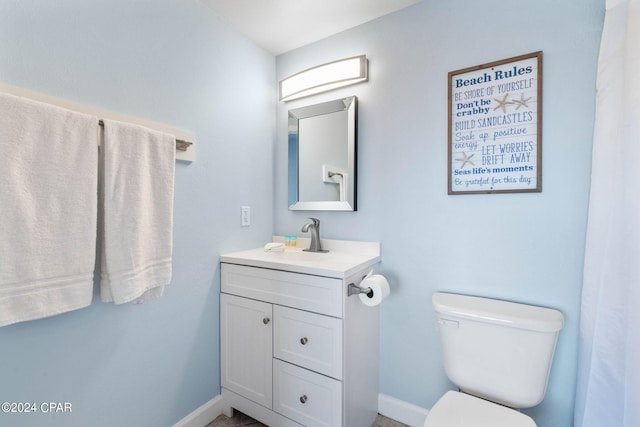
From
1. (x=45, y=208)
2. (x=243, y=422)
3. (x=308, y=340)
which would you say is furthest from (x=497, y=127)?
(x=243, y=422)

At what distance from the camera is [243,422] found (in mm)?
1465

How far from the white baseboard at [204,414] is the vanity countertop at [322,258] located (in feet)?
2.42

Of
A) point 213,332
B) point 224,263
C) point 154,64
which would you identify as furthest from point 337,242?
point 154,64

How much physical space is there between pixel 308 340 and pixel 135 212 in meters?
0.85

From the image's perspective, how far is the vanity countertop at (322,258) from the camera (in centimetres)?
121

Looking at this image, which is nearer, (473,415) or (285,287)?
(473,415)

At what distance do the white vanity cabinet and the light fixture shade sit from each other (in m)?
0.97

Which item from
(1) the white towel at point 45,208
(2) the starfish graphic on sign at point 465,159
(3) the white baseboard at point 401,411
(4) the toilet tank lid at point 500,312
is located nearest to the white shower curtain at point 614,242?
(4) the toilet tank lid at point 500,312

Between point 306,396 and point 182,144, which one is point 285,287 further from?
point 182,144

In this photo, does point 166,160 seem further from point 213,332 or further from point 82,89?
point 213,332

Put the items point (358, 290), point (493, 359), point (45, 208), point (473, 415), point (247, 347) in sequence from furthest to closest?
1. point (247, 347)
2. point (358, 290)
3. point (493, 359)
4. point (473, 415)
5. point (45, 208)

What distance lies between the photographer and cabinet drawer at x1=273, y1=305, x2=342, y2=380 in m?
1.17

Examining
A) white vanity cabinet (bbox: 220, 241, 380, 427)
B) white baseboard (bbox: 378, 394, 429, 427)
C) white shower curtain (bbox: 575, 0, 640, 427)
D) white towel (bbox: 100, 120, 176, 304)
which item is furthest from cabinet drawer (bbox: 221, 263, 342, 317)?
white shower curtain (bbox: 575, 0, 640, 427)

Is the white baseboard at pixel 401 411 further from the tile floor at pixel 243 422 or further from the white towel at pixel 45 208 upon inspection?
the white towel at pixel 45 208
